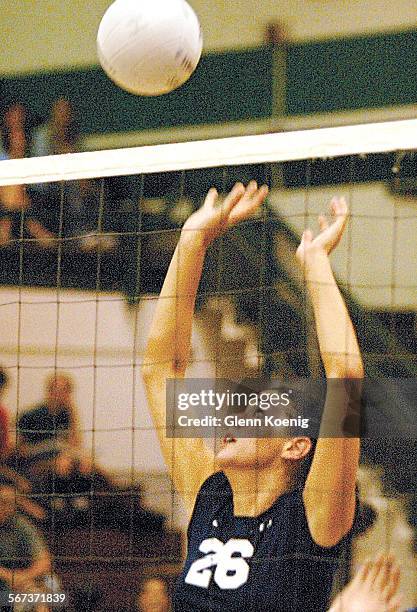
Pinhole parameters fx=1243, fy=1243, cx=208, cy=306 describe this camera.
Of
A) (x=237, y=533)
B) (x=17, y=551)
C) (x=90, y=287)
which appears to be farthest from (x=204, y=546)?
(x=90, y=287)

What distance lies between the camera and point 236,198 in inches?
183

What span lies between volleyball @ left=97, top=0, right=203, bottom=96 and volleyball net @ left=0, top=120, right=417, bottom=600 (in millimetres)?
730

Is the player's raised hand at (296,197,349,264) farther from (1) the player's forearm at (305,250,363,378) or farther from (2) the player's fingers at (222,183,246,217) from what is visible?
A: (2) the player's fingers at (222,183,246,217)

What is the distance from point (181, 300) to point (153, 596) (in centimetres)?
109

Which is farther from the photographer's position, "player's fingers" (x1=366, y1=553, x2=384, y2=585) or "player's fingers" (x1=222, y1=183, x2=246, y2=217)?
"player's fingers" (x1=222, y1=183, x2=246, y2=217)

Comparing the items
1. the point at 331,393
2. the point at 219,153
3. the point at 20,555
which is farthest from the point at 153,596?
the point at 219,153

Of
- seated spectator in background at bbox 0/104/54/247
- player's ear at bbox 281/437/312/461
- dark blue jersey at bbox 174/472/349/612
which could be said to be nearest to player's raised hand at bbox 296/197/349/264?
player's ear at bbox 281/437/312/461

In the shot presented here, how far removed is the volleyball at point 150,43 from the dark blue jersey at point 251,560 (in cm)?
145

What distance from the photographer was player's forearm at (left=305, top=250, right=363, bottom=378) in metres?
4.39

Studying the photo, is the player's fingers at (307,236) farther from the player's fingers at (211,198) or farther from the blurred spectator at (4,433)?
the blurred spectator at (4,433)

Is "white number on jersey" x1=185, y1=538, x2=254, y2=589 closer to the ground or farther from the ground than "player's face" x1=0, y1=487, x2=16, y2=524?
closer to the ground

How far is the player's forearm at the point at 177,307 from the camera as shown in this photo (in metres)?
4.62

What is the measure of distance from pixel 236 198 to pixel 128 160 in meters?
0.48

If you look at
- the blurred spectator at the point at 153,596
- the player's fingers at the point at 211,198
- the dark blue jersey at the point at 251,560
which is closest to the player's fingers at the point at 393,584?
the dark blue jersey at the point at 251,560
